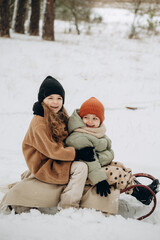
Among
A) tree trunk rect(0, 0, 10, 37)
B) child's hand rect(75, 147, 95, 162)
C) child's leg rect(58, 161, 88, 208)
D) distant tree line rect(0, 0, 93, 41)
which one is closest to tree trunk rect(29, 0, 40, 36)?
distant tree line rect(0, 0, 93, 41)

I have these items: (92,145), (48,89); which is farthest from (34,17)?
(92,145)

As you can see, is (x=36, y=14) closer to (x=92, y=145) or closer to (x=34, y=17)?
(x=34, y=17)

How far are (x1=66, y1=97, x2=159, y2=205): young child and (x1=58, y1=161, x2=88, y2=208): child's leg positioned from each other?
91 mm

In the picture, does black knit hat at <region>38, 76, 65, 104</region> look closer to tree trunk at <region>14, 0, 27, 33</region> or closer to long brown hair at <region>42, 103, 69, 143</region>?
long brown hair at <region>42, 103, 69, 143</region>

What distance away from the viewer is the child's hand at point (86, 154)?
238cm

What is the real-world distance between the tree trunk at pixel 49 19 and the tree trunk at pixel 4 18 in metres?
1.66

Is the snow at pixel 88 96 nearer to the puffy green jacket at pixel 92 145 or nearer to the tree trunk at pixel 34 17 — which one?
the puffy green jacket at pixel 92 145

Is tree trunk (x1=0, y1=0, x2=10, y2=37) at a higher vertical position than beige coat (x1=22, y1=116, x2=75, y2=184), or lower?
higher

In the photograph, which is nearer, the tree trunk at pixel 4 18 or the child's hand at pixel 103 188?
the child's hand at pixel 103 188

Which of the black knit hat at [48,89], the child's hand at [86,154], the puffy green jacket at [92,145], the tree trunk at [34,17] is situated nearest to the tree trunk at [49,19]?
the tree trunk at [34,17]

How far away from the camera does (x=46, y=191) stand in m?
2.38

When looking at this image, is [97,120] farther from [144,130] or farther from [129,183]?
[144,130]

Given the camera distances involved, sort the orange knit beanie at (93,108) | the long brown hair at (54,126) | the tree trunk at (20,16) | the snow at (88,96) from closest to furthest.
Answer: the snow at (88,96) → the long brown hair at (54,126) → the orange knit beanie at (93,108) → the tree trunk at (20,16)

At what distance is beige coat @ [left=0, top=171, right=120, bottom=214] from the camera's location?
234cm
